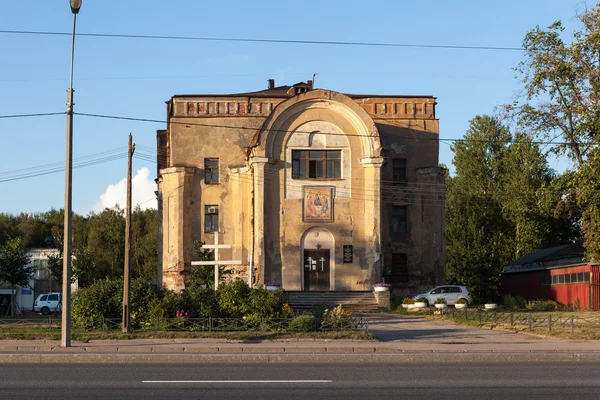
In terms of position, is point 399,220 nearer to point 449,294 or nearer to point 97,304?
point 449,294

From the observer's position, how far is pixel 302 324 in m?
26.8

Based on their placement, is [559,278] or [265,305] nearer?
[265,305]

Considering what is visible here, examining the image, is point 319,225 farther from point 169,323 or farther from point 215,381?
point 215,381

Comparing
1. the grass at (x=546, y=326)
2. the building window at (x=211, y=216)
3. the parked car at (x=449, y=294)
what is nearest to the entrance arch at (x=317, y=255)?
the parked car at (x=449, y=294)

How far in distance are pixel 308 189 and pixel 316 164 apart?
1.61m

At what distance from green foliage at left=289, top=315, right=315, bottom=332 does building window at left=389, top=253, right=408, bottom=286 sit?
25145 millimetres

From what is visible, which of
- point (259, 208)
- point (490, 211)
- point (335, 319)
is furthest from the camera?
point (490, 211)

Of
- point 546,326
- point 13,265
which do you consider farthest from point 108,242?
point 546,326

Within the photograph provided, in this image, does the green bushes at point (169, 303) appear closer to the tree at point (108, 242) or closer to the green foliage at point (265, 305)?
the green foliage at point (265, 305)

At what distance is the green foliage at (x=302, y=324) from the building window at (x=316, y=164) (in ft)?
71.3

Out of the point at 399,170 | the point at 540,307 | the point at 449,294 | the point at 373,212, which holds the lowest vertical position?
the point at 540,307

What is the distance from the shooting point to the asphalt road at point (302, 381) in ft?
42.4

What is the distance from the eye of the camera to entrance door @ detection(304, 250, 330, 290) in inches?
1880

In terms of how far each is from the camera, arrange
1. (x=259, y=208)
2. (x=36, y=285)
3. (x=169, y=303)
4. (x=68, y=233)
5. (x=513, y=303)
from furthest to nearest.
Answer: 1. (x=36, y=285)
2. (x=513, y=303)
3. (x=259, y=208)
4. (x=169, y=303)
5. (x=68, y=233)
